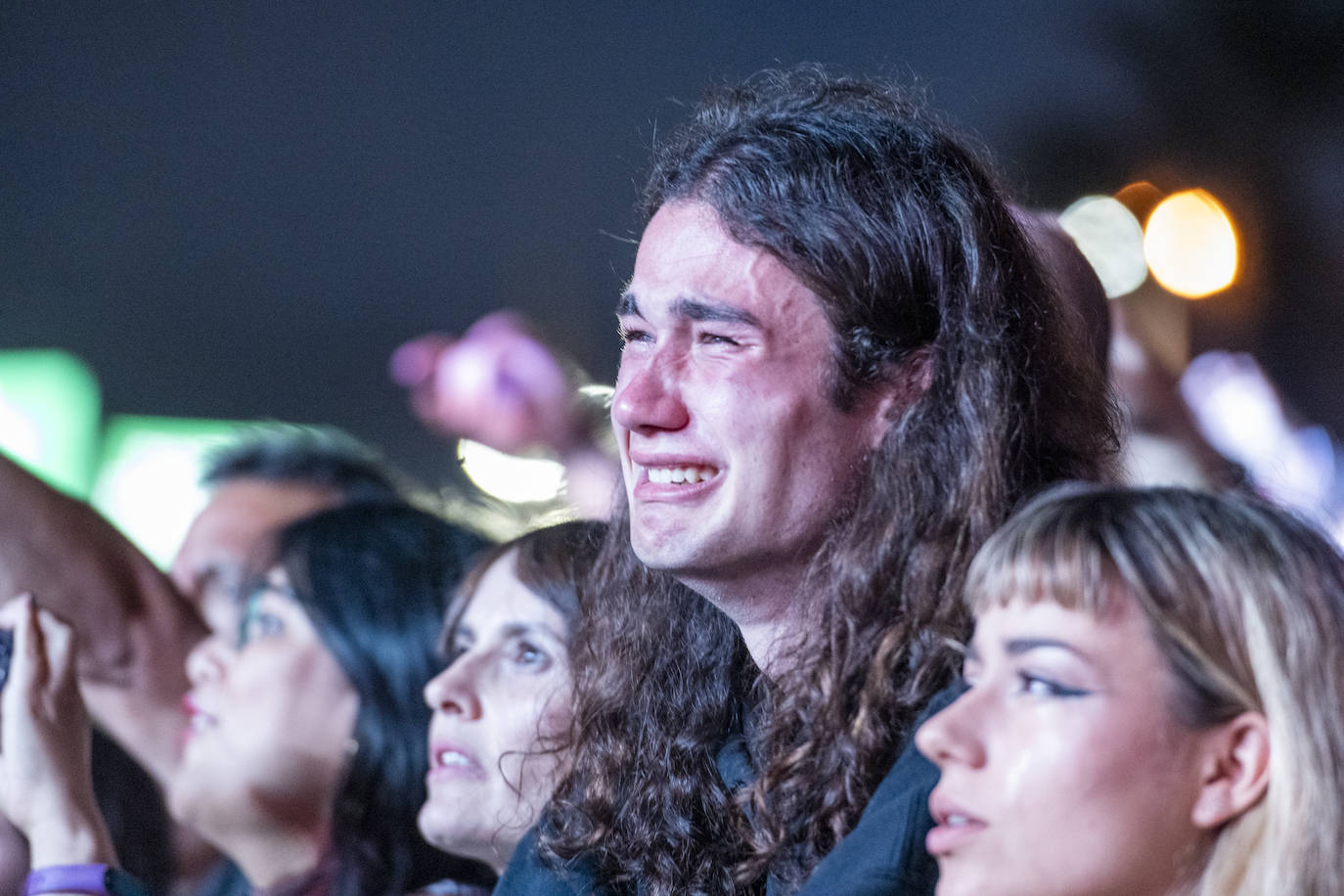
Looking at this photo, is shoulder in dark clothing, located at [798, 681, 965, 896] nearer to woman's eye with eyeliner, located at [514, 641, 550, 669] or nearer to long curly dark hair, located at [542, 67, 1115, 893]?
long curly dark hair, located at [542, 67, 1115, 893]

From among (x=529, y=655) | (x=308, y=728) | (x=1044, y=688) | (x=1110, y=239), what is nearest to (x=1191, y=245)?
(x=1110, y=239)

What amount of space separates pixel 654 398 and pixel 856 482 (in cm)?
28

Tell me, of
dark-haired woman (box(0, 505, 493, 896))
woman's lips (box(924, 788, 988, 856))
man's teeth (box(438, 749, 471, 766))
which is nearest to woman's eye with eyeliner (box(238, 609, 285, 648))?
dark-haired woman (box(0, 505, 493, 896))

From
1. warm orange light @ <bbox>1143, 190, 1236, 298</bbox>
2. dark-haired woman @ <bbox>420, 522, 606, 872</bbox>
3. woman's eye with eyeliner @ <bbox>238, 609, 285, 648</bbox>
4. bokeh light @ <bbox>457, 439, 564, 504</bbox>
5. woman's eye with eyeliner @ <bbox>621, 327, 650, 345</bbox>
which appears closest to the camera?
woman's eye with eyeliner @ <bbox>621, 327, 650, 345</bbox>

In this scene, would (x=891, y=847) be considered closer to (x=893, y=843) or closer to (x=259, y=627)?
(x=893, y=843)

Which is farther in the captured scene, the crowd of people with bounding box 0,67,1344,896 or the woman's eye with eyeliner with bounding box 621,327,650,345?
the woman's eye with eyeliner with bounding box 621,327,650,345

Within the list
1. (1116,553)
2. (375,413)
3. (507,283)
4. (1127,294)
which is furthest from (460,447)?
(1116,553)

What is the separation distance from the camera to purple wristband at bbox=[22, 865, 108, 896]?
247 centimetres

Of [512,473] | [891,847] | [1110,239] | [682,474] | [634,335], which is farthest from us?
[1110,239]

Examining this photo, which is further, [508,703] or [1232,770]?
[508,703]

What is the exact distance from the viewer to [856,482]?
1.73 meters

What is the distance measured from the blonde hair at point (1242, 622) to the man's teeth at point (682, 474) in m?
0.54

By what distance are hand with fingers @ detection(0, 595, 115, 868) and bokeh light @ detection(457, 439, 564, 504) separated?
1113 millimetres

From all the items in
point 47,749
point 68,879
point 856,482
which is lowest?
point 68,879
